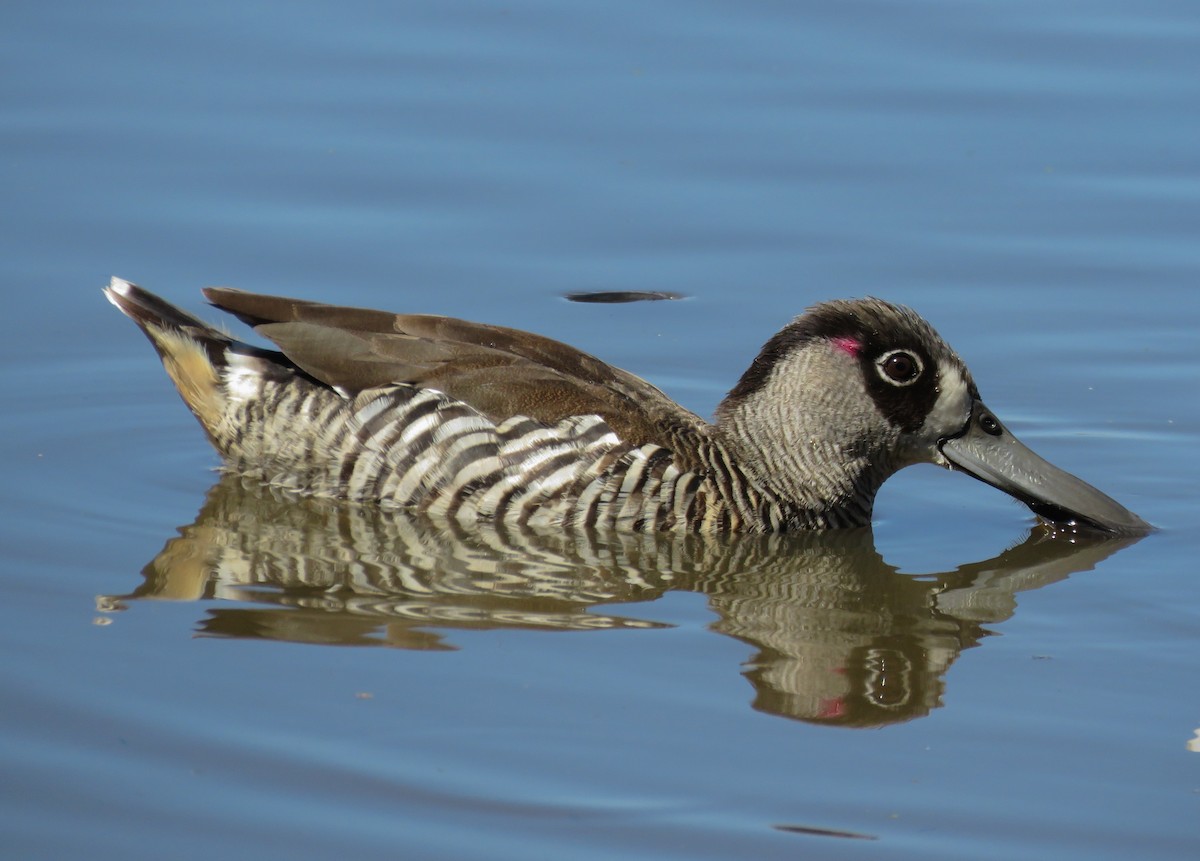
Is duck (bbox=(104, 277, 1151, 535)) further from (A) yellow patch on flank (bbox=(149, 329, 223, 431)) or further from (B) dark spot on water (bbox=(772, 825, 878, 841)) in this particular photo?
(B) dark spot on water (bbox=(772, 825, 878, 841))

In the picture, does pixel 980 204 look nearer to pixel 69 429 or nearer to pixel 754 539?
pixel 754 539

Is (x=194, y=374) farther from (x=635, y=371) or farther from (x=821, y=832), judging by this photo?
(x=821, y=832)

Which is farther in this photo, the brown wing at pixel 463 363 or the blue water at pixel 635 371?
the brown wing at pixel 463 363

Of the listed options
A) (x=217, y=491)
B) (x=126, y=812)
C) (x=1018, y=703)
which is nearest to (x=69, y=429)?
(x=217, y=491)

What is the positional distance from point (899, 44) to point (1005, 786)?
8.38 metres

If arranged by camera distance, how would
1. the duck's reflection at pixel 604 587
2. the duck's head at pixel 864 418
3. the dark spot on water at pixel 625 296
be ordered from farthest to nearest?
1. the dark spot on water at pixel 625 296
2. the duck's head at pixel 864 418
3. the duck's reflection at pixel 604 587

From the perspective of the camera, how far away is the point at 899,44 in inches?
560

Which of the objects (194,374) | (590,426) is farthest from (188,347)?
(590,426)

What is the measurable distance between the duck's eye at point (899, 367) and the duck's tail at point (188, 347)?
2965 mm

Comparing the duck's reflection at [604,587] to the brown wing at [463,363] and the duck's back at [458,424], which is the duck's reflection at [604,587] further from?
the brown wing at [463,363]

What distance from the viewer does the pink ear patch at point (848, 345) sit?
31.1ft

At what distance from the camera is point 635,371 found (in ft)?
36.4

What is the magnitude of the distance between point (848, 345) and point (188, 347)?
3.06 meters

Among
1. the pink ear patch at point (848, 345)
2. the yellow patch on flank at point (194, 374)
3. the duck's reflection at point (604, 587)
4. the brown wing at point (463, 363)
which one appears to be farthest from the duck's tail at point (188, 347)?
the pink ear patch at point (848, 345)
